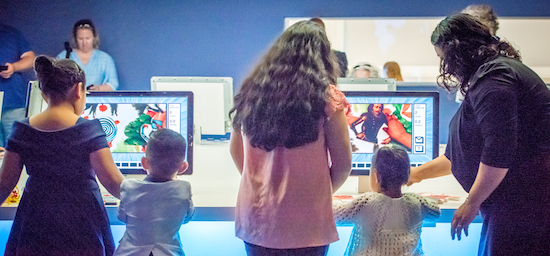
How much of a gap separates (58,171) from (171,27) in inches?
158

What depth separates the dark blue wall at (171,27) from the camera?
4.75 m

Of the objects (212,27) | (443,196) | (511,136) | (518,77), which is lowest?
(443,196)

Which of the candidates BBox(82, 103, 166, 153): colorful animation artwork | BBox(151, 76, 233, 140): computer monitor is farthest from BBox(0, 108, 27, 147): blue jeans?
BBox(151, 76, 233, 140): computer monitor

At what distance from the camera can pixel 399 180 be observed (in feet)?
3.77

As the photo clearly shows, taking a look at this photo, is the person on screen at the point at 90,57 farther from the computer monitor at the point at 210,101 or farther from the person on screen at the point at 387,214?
the person on screen at the point at 387,214

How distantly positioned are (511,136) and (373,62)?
520 cm

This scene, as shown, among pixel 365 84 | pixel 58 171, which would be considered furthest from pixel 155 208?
pixel 365 84

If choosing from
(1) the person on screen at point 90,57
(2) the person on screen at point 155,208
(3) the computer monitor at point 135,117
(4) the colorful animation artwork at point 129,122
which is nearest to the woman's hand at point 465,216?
(2) the person on screen at point 155,208

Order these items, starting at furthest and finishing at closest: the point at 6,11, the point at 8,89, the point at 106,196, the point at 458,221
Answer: the point at 6,11 → the point at 8,89 → the point at 106,196 → the point at 458,221

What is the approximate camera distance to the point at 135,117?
1473 millimetres

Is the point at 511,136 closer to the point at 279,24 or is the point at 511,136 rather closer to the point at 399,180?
the point at 399,180

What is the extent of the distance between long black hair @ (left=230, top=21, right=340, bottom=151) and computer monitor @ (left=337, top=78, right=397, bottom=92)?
678 millimetres

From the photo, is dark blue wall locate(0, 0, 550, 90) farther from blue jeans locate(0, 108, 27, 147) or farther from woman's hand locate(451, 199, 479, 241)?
woman's hand locate(451, 199, 479, 241)

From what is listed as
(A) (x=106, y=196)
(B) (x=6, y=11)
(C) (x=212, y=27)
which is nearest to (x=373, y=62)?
(C) (x=212, y=27)
